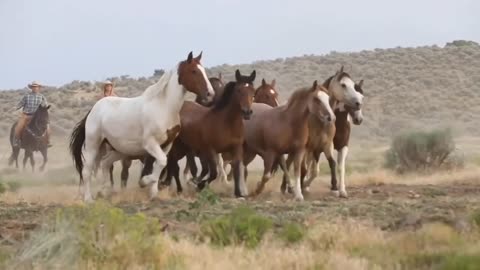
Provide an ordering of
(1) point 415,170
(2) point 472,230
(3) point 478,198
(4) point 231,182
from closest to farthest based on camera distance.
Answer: (2) point 472,230, (3) point 478,198, (4) point 231,182, (1) point 415,170

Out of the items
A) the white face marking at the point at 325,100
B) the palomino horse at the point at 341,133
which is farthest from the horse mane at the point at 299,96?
the palomino horse at the point at 341,133

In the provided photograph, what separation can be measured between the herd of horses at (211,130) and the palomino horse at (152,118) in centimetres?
2

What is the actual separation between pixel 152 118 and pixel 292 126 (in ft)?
7.79

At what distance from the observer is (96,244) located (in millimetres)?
10375

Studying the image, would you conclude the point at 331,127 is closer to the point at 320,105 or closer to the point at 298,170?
the point at 320,105

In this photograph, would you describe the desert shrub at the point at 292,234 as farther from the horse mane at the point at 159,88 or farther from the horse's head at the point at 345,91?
the horse's head at the point at 345,91

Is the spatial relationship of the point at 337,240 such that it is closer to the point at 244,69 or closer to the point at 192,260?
the point at 192,260

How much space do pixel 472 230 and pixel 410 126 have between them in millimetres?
38330

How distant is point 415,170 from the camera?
83.8 feet

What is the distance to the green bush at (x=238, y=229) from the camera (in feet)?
38.6

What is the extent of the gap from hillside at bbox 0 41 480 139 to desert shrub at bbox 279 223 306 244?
111ft

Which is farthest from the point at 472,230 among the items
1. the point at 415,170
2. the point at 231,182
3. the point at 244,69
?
the point at 244,69

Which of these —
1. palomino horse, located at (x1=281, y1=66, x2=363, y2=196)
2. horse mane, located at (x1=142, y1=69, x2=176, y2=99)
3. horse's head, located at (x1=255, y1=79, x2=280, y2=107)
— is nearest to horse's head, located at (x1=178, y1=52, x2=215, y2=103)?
horse mane, located at (x1=142, y1=69, x2=176, y2=99)

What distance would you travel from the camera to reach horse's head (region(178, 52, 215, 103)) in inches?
681
